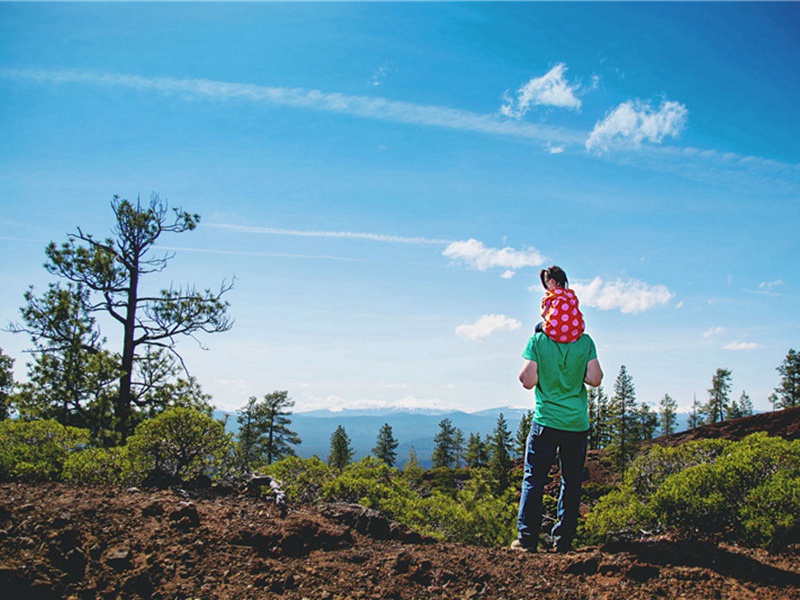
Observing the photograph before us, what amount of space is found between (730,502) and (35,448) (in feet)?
27.2

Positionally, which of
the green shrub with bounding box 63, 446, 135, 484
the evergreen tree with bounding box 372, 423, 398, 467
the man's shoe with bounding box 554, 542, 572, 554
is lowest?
the evergreen tree with bounding box 372, 423, 398, 467

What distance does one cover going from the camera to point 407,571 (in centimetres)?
340

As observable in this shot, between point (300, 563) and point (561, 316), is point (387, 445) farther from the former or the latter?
point (300, 563)

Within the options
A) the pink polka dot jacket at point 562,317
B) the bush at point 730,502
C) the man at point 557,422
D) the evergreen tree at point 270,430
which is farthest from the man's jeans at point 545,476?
the evergreen tree at point 270,430

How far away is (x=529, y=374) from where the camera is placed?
440 centimetres

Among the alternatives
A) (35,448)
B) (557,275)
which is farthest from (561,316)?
(35,448)

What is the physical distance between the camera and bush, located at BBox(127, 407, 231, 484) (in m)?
6.14

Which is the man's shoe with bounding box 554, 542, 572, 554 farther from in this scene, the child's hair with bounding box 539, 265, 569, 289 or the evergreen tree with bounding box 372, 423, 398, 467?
the evergreen tree with bounding box 372, 423, 398, 467

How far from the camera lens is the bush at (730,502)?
4.04 metres

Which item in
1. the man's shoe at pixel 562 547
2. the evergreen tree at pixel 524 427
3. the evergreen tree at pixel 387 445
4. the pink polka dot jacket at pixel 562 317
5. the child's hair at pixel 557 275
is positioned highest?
the child's hair at pixel 557 275

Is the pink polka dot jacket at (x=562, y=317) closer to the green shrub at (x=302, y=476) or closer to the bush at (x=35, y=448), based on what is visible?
the green shrub at (x=302, y=476)

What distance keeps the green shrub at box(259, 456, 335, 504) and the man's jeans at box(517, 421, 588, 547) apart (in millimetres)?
2988

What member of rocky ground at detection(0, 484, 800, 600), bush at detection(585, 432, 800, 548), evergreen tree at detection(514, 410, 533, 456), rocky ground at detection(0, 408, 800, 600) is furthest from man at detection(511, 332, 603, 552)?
evergreen tree at detection(514, 410, 533, 456)

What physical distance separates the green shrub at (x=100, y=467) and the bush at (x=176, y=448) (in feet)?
0.34
